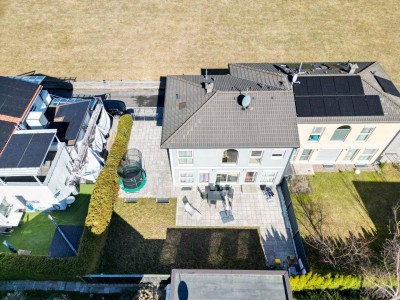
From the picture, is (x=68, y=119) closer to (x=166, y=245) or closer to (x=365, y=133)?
(x=166, y=245)

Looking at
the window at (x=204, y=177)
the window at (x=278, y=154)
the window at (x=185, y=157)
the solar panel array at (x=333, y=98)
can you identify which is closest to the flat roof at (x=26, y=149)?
the window at (x=185, y=157)

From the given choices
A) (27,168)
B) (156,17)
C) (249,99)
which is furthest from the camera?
(156,17)

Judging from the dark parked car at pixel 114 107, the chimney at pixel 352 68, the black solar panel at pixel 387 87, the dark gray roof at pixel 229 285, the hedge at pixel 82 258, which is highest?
the dark parked car at pixel 114 107

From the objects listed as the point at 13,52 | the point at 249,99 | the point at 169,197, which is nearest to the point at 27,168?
the point at 169,197

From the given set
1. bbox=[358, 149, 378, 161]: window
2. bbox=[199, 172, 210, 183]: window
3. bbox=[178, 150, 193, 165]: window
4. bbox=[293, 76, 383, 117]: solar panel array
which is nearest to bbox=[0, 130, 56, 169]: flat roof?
bbox=[178, 150, 193, 165]: window

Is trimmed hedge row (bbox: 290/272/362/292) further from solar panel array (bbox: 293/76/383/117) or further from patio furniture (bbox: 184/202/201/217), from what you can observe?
solar panel array (bbox: 293/76/383/117)

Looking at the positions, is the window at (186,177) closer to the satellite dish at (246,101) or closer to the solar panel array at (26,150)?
the satellite dish at (246,101)

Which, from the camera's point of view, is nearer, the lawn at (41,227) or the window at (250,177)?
the lawn at (41,227)

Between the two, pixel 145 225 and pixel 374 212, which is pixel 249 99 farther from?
pixel 374 212
